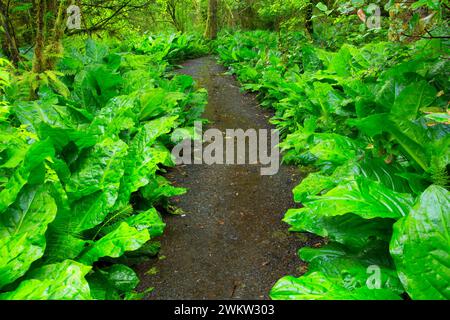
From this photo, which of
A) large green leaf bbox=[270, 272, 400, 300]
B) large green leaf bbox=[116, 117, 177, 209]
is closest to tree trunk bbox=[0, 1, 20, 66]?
large green leaf bbox=[116, 117, 177, 209]

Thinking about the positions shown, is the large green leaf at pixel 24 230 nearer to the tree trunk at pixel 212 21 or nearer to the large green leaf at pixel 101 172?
the large green leaf at pixel 101 172

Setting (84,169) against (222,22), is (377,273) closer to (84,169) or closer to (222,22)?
(84,169)

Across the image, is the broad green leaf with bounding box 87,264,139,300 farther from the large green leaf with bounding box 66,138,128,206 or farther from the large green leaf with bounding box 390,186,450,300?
the large green leaf with bounding box 390,186,450,300

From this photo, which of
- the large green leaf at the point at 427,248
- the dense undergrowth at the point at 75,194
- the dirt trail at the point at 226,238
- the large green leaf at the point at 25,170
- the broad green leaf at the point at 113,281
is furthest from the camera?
the dirt trail at the point at 226,238

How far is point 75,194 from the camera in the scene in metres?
2.97

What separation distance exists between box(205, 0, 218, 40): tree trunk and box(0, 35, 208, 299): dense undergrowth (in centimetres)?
1224

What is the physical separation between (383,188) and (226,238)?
1616mm

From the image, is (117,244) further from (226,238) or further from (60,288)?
(226,238)

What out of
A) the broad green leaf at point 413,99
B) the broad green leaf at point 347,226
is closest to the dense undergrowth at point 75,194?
the broad green leaf at point 347,226

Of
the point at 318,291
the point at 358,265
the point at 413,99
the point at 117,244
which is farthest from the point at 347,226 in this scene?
the point at 117,244

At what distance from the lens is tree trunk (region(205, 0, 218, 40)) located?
16297 millimetres


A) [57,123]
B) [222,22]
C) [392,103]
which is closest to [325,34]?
[392,103]

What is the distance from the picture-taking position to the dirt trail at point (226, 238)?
2967mm

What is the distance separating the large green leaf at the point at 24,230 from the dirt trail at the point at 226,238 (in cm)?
92
